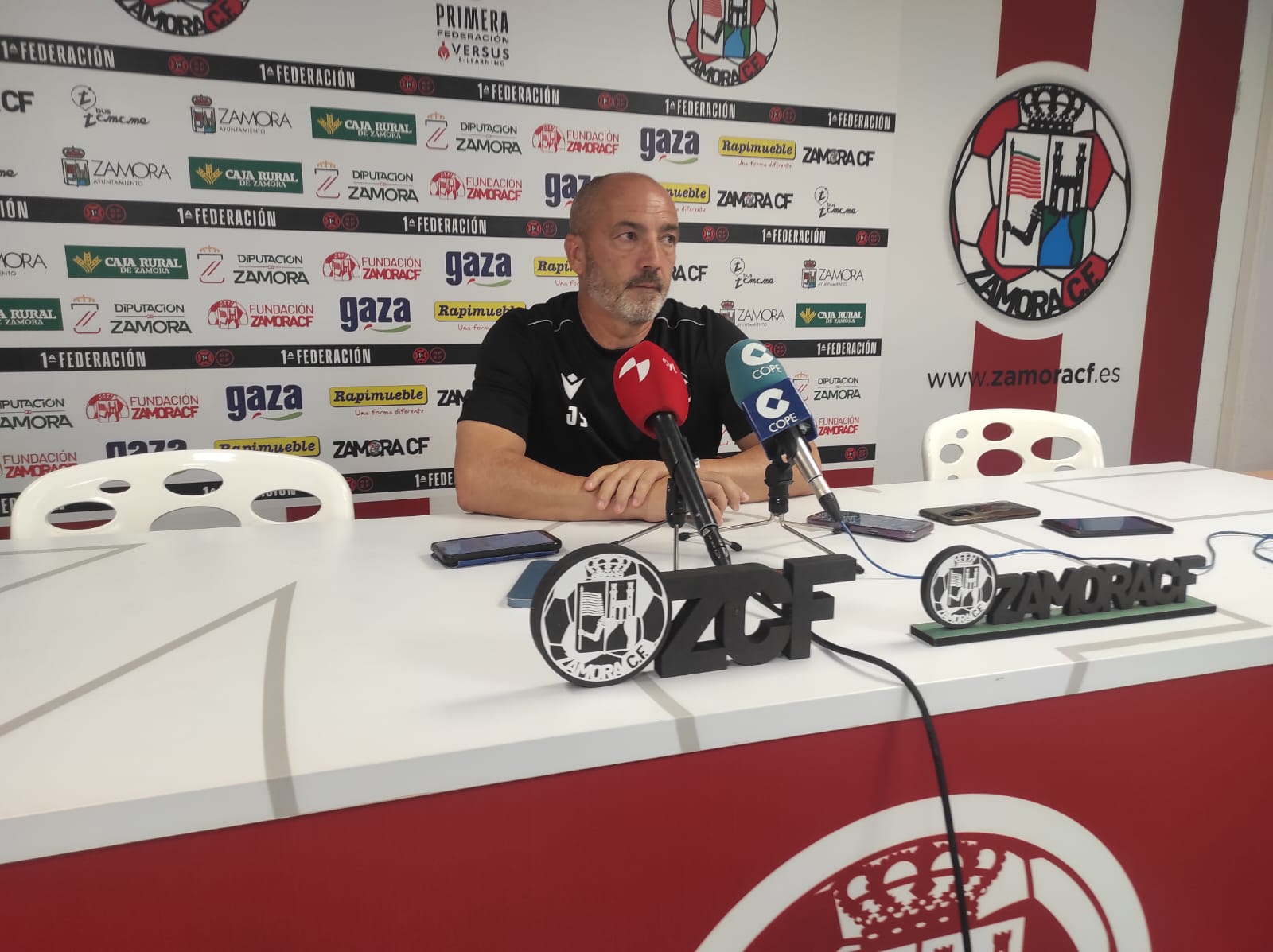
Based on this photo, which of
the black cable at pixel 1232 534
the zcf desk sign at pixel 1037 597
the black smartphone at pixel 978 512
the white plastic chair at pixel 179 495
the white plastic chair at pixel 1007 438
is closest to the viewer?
the zcf desk sign at pixel 1037 597

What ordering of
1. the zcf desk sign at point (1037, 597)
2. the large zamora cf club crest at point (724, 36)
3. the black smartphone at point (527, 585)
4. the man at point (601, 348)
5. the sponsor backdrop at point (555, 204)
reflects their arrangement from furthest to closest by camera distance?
the large zamora cf club crest at point (724, 36) → the sponsor backdrop at point (555, 204) → the man at point (601, 348) → the black smartphone at point (527, 585) → the zcf desk sign at point (1037, 597)

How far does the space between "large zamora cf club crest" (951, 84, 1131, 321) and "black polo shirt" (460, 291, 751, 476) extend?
6.22ft

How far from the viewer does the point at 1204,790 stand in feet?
3.00

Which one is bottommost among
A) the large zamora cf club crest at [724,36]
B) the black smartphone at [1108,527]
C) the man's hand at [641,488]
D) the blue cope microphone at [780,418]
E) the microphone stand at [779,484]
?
the black smartphone at [1108,527]

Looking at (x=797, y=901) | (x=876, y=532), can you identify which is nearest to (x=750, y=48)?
(x=876, y=532)

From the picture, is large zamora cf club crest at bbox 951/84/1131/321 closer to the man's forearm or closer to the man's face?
the man's face

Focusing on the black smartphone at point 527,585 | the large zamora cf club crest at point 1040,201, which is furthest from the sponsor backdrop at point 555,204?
the black smartphone at point 527,585

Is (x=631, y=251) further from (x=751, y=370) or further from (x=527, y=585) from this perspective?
(x=527, y=585)

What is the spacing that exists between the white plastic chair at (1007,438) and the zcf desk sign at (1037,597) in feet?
3.49

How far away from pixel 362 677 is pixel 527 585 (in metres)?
0.26

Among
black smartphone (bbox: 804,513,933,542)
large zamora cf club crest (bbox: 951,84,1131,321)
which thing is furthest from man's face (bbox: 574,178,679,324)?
large zamora cf club crest (bbox: 951,84,1131,321)

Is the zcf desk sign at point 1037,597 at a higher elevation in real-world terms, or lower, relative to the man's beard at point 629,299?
lower

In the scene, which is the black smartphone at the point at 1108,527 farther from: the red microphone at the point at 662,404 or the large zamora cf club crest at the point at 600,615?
the large zamora cf club crest at the point at 600,615

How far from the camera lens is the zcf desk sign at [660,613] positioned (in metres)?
0.72
